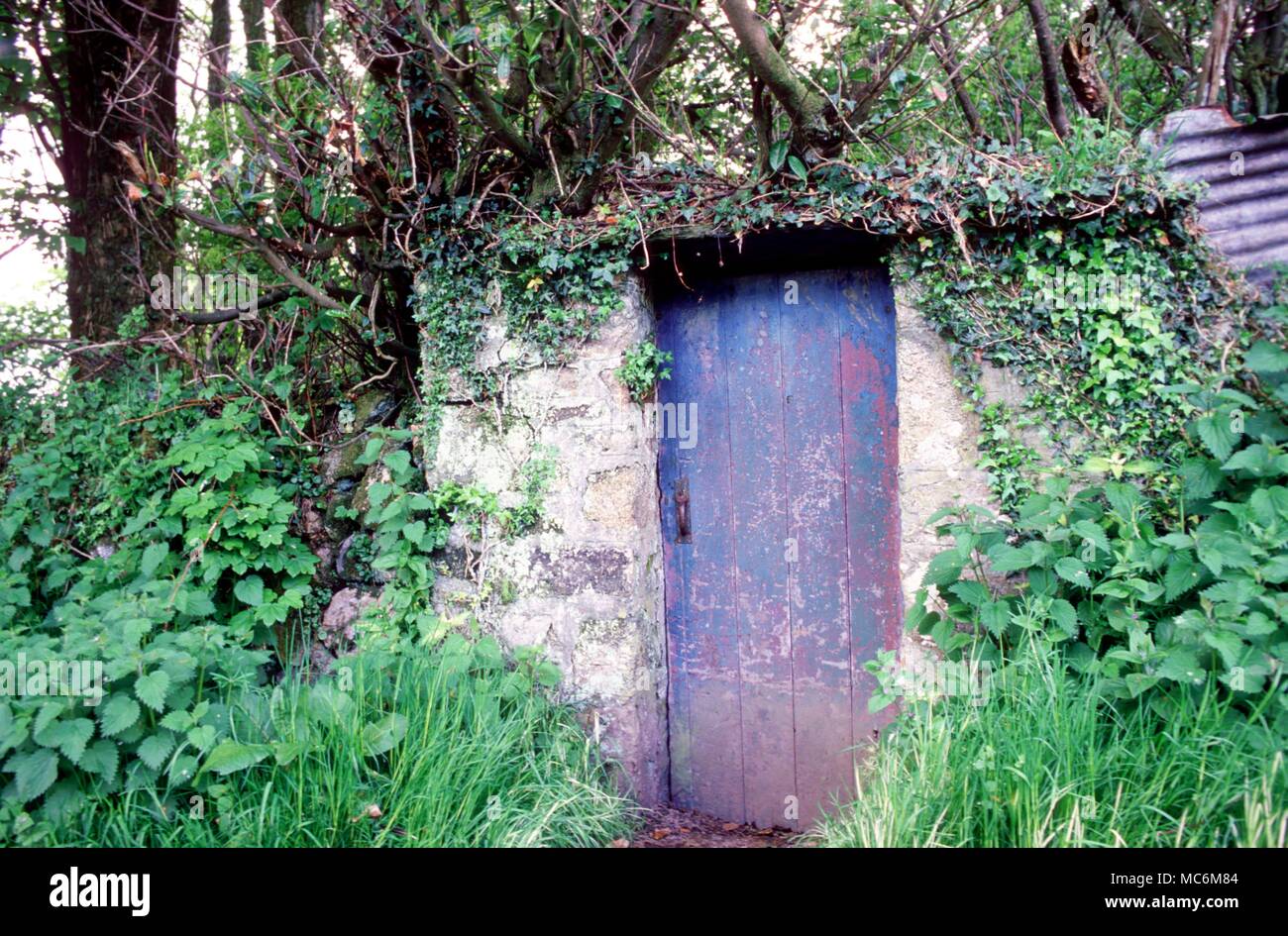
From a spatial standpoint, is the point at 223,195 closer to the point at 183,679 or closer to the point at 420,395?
the point at 420,395

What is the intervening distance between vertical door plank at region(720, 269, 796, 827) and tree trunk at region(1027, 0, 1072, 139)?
159cm

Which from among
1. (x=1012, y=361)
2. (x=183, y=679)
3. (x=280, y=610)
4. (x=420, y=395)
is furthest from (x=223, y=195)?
(x=1012, y=361)

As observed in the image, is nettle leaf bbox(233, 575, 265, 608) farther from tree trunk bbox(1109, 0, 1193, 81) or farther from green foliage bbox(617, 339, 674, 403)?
tree trunk bbox(1109, 0, 1193, 81)

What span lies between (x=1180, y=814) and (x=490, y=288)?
289 cm

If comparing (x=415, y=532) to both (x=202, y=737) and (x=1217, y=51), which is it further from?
(x=1217, y=51)

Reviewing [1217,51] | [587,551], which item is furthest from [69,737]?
[1217,51]

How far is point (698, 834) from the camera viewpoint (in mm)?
3176

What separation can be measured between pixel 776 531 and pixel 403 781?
1.64m

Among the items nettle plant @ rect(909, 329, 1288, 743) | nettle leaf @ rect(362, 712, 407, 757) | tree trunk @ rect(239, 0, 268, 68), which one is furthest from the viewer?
tree trunk @ rect(239, 0, 268, 68)

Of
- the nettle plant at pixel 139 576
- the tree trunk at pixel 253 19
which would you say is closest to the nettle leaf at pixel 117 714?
the nettle plant at pixel 139 576

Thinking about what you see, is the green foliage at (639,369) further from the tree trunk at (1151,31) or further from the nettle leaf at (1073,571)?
the tree trunk at (1151,31)

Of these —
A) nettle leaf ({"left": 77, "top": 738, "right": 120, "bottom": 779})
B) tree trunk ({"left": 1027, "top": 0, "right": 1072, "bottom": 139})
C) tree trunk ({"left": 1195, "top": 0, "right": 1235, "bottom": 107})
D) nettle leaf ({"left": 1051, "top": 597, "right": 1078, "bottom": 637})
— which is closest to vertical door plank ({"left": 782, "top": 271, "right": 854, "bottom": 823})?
nettle leaf ({"left": 1051, "top": 597, "right": 1078, "bottom": 637})

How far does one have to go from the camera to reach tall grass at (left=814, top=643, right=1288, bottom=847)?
2.01 metres
